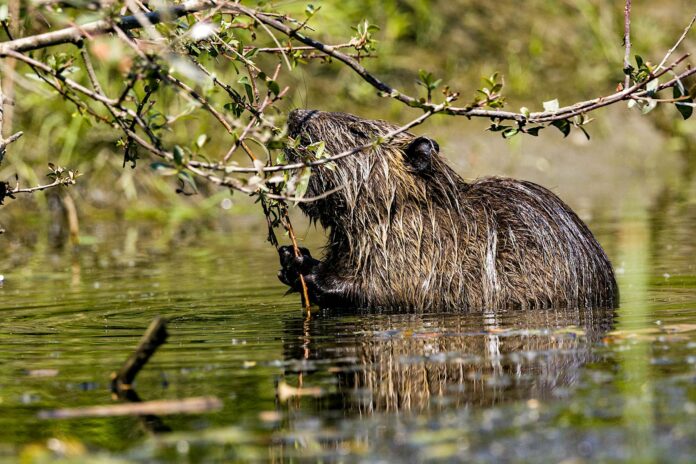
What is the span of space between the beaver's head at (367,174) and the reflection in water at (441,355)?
496 mm

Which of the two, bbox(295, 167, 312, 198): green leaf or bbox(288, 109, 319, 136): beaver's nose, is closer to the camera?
bbox(295, 167, 312, 198): green leaf

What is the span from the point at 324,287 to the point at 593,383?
202cm

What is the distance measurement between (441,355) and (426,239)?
1442 mm

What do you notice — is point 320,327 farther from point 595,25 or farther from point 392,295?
point 595,25

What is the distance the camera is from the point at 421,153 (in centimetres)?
494

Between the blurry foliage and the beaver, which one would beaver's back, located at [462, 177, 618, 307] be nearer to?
the beaver

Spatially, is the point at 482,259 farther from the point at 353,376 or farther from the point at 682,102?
the point at 353,376

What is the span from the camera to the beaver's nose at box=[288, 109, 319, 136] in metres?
4.96

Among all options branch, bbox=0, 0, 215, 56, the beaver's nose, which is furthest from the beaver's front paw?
branch, bbox=0, 0, 215, 56

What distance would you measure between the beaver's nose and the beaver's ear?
0.44 meters

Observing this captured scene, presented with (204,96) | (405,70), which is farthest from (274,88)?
(405,70)

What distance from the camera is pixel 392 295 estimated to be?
15.8 feet

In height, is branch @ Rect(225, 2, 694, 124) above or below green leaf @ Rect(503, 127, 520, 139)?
above

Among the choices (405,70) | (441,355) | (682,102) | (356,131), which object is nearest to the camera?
(441,355)
